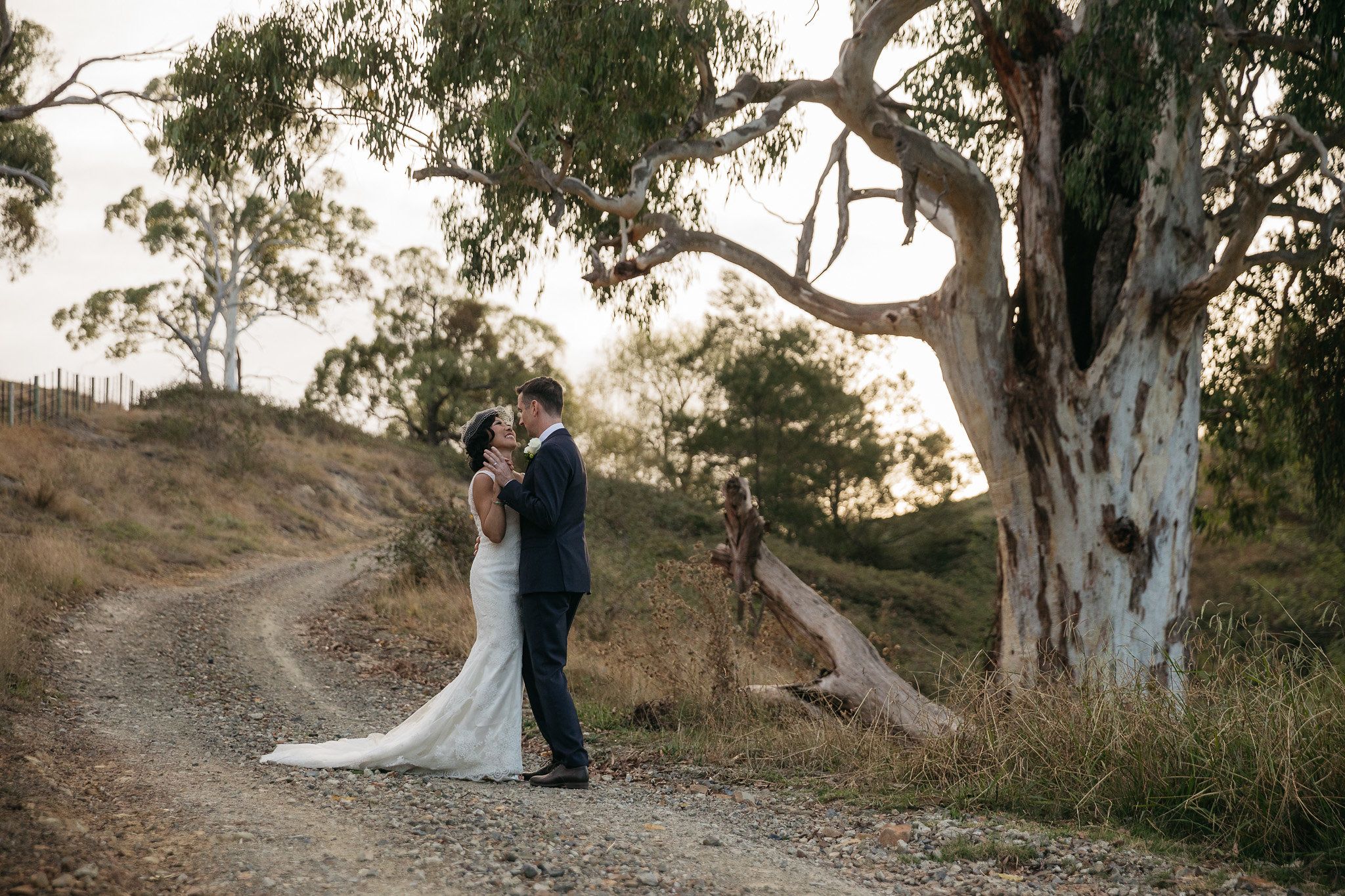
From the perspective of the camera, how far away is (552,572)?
18.7 feet

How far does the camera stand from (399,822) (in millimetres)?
4531

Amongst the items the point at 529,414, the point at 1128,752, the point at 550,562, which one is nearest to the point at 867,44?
the point at 529,414

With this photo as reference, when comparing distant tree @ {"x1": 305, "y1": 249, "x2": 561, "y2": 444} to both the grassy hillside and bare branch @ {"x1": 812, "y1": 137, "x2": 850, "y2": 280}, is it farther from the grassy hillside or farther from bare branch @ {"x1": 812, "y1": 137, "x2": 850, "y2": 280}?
bare branch @ {"x1": 812, "y1": 137, "x2": 850, "y2": 280}

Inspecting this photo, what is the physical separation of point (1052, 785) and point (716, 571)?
3166mm

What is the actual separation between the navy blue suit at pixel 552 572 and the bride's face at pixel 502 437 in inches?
13.9

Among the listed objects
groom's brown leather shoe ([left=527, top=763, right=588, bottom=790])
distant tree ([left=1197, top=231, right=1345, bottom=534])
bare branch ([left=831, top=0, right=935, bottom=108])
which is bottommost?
groom's brown leather shoe ([left=527, top=763, right=588, bottom=790])

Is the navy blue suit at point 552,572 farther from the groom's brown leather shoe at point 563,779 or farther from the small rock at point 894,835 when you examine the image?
the small rock at point 894,835

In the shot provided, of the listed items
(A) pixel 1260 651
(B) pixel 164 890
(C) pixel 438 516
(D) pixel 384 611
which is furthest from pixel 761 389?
(B) pixel 164 890

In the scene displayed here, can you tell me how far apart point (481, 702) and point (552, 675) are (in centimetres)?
41

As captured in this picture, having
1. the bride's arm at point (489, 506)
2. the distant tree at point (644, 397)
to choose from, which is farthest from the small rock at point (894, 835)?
the distant tree at point (644, 397)

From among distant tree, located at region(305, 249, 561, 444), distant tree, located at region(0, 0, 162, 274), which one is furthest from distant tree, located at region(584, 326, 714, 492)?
distant tree, located at region(0, 0, 162, 274)

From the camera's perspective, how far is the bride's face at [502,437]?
6.00m

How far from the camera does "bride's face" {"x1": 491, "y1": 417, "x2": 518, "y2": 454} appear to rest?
600cm

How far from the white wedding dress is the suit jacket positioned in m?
0.19
